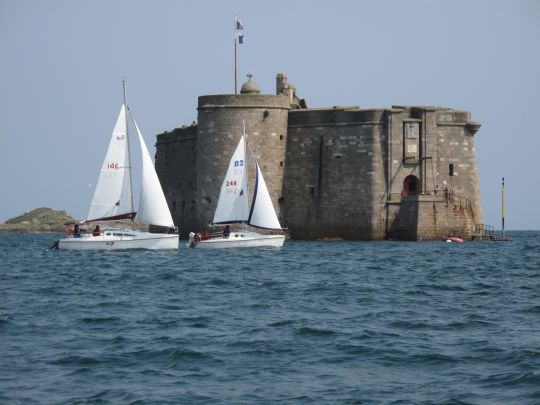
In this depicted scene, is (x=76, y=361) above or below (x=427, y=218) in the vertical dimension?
below

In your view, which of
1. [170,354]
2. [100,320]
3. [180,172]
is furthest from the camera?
[180,172]

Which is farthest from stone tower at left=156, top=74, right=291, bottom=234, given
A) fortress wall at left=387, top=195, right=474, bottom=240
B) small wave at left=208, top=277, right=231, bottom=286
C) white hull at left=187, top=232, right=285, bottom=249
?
small wave at left=208, top=277, right=231, bottom=286

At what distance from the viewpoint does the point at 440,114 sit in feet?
235

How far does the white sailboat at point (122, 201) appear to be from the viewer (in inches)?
2126

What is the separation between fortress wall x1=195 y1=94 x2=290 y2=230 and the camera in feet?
230

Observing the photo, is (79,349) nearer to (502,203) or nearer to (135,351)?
(135,351)

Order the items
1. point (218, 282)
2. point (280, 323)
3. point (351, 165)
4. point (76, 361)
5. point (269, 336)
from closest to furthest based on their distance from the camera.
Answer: point (76, 361) → point (269, 336) → point (280, 323) → point (218, 282) → point (351, 165)

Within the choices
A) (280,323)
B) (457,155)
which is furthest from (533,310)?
(457,155)

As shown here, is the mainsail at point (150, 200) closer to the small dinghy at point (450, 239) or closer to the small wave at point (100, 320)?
the small dinghy at point (450, 239)

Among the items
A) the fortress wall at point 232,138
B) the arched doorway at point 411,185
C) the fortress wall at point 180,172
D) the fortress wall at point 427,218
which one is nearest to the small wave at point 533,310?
the fortress wall at point 427,218

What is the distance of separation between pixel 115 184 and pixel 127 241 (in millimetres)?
3070

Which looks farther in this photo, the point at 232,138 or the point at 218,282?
the point at 232,138

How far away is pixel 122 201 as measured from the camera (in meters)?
54.5

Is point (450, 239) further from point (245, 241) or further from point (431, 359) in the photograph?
point (431, 359)
